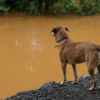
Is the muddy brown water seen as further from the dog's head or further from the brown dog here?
the dog's head

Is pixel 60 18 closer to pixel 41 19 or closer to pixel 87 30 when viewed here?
pixel 41 19

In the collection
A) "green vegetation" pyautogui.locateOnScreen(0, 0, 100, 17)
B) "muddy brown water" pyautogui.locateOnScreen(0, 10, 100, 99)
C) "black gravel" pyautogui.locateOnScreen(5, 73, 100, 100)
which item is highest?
"green vegetation" pyautogui.locateOnScreen(0, 0, 100, 17)

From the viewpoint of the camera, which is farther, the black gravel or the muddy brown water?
the muddy brown water

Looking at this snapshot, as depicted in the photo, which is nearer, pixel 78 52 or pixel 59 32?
pixel 78 52

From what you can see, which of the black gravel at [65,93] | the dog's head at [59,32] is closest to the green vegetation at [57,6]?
the dog's head at [59,32]

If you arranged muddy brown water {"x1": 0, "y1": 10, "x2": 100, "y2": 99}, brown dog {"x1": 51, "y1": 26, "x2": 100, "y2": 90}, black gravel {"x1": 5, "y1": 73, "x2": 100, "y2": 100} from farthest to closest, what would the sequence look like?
muddy brown water {"x1": 0, "y1": 10, "x2": 100, "y2": 99} < black gravel {"x1": 5, "y1": 73, "x2": 100, "y2": 100} < brown dog {"x1": 51, "y1": 26, "x2": 100, "y2": 90}

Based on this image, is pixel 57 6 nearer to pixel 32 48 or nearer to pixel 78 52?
pixel 32 48

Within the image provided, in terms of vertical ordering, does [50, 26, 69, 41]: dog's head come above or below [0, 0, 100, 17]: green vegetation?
below

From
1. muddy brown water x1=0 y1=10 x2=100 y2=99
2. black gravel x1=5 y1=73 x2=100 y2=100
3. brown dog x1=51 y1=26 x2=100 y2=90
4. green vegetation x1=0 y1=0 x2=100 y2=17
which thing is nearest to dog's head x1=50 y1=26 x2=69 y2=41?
brown dog x1=51 y1=26 x2=100 y2=90

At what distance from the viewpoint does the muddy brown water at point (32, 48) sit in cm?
553

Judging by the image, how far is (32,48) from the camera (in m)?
8.16

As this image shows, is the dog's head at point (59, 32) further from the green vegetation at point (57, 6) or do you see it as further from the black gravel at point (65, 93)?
the green vegetation at point (57, 6)

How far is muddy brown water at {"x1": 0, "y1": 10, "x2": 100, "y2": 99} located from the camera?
5531 millimetres

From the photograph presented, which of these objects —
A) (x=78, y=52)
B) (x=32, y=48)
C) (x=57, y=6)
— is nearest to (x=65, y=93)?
(x=78, y=52)
